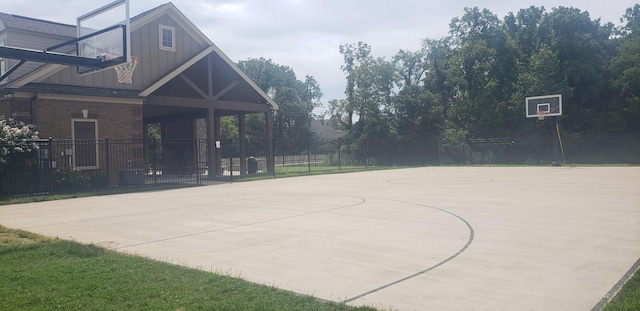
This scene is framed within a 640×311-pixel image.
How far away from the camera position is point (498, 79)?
149 ft

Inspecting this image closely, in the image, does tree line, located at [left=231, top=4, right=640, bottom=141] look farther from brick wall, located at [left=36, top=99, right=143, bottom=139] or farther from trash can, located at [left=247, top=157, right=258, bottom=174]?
brick wall, located at [left=36, top=99, right=143, bottom=139]

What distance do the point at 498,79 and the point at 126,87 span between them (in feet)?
114

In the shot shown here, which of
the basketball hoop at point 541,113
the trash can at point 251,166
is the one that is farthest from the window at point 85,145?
the basketball hoop at point 541,113

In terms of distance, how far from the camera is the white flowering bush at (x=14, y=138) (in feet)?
55.8

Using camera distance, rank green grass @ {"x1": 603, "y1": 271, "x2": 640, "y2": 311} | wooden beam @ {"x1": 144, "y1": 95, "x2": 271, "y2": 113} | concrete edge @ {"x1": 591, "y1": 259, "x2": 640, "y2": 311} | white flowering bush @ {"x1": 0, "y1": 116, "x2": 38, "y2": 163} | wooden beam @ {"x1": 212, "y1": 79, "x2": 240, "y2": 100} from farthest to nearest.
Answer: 1. wooden beam @ {"x1": 212, "y1": 79, "x2": 240, "y2": 100}
2. wooden beam @ {"x1": 144, "y1": 95, "x2": 271, "y2": 113}
3. white flowering bush @ {"x1": 0, "y1": 116, "x2": 38, "y2": 163}
4. concrete edge @ {"x1": 591, "y1": 259, "x2": 640, "y2": 311}
5. green grass @ {"x1": 603, "y1": 271, "x2": 640, "y2": 311}

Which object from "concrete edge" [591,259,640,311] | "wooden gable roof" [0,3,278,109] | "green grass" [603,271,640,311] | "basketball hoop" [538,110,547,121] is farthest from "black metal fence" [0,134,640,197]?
"green grass" [603,271,640,311]

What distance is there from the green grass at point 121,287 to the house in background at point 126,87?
43.0 ft

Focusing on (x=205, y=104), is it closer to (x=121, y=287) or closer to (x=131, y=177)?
(x=131, y=177)

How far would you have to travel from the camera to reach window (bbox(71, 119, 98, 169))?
20.8 meters

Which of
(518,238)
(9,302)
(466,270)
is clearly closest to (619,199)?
(518,238)

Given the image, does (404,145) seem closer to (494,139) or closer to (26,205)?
(494,139)

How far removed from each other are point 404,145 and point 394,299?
41.2 m

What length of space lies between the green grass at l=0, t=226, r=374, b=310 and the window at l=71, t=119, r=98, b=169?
14.8m

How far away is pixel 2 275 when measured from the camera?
20.1ft
